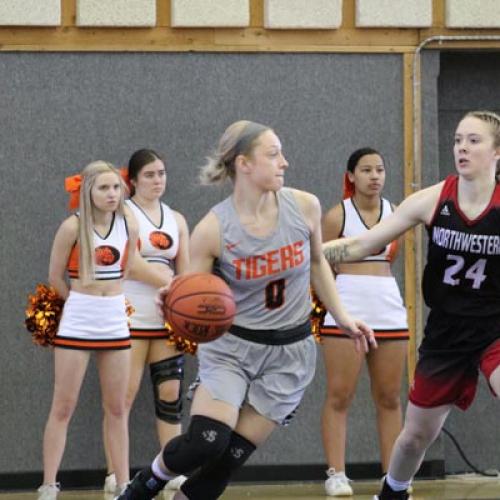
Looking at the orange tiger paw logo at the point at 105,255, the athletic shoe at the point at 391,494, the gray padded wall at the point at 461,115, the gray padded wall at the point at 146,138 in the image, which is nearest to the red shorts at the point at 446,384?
the athletic shoe at the point at 391,494

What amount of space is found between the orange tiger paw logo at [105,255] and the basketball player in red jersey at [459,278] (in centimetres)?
245

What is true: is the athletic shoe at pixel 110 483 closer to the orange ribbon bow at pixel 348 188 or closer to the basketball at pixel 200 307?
the orange ribbon bow at pixel 348 188

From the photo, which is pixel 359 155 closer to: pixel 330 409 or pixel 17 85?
pixel 330 409

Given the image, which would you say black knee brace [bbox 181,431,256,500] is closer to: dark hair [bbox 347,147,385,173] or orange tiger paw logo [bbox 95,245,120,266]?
orange tiger paw logo [bbox 95,245,120,266]

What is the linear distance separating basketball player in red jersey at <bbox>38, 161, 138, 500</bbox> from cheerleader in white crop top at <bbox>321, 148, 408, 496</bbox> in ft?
4.75

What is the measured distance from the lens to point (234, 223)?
25.1ft

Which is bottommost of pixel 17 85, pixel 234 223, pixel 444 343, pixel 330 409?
pixel 330 409

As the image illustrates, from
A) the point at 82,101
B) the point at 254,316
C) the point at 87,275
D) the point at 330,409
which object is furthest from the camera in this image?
the point at 82,101

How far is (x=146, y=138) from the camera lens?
1130 centimetres

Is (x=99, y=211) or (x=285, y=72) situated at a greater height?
(x=285, y=72)

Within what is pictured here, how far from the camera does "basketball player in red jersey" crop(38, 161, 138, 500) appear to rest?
388 inches

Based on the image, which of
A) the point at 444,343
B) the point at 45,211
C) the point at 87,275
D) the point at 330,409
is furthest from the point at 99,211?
the point at 444,343

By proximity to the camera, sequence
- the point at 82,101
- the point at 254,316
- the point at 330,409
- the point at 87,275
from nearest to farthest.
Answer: the point at 254,316
the point at 87,275
the point at 330,409
the point at 82,101

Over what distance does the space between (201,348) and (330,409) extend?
2.92m
